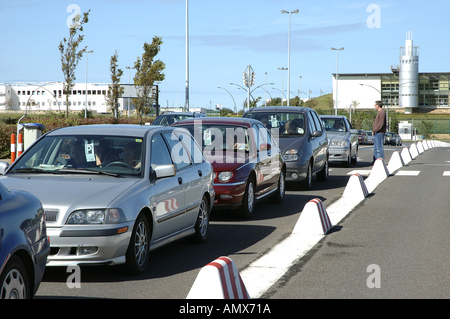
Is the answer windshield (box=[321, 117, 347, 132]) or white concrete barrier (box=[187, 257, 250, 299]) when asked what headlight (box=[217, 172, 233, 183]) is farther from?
windshield (box=[321, 117, 347, 132])

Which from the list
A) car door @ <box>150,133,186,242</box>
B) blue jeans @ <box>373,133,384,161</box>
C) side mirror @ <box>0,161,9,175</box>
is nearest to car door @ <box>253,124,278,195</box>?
car door @ <box>150,133,186,242</box>

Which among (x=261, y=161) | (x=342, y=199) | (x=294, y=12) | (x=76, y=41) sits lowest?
(x=342, y=199)

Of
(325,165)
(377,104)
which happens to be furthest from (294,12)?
(325,165)

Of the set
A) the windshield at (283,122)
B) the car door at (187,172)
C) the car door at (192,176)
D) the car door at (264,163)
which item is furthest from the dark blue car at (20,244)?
the windshield at (283,122)

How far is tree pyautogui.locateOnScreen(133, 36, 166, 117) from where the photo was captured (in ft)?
165

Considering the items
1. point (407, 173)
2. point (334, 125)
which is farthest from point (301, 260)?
point (334, 125)

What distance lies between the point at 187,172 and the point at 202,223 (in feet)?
2.71

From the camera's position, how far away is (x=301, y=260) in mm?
7629

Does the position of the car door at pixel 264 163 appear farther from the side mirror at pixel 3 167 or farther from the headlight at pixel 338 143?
the headlight at pixel 338 143

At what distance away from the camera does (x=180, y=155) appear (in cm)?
835

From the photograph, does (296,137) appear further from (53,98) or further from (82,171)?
(53,98)

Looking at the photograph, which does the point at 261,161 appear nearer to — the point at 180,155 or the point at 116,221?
the point at 180,155
